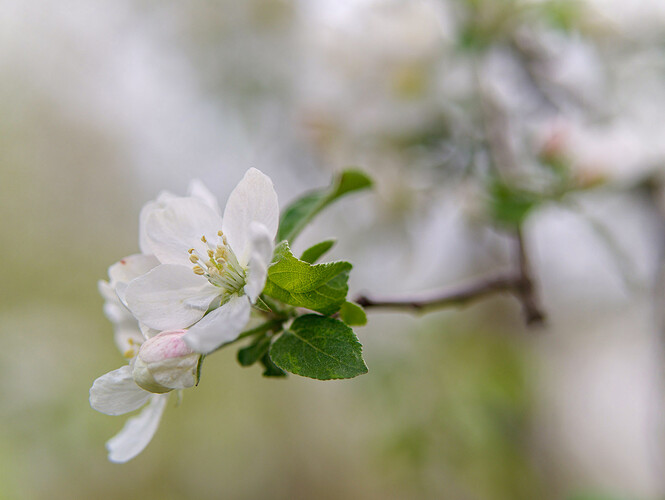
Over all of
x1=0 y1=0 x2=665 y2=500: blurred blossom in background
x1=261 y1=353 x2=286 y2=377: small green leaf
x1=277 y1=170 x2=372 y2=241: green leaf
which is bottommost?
x1=0 y1=0 x2=665 y2=500: blurred blossom in background

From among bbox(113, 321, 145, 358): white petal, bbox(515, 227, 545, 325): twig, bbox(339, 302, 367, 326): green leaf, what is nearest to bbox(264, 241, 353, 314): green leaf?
bbox(339, 302, 367, 326): green leaf

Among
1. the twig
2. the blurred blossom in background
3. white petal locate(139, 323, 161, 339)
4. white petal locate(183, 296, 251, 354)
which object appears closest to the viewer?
white petal locate(183, 296, 251, 354)

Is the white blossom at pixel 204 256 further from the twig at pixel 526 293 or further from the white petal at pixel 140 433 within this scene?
the twig at pixel 526 293

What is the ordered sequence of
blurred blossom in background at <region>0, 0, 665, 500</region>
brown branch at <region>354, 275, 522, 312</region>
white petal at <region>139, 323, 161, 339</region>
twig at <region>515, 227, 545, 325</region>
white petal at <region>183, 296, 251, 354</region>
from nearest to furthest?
white petal at <region>183, 296, 251, 354</region> < white petal at <region>139, 323, 161, 339</region> < brown branch at <region>354, 275, 522, 312</region> < twig at <region>515, 227, 545, 325</region> < blurred blossom in background at <region>0, 0, 665, 500</region>

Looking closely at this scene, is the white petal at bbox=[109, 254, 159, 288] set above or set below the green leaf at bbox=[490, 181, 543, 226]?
above

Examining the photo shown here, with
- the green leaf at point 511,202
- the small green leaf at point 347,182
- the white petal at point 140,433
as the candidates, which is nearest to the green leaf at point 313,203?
the small green leaf at point 347,182

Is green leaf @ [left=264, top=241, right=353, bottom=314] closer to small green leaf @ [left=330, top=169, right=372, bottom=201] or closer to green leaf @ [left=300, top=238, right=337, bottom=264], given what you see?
green leaf @ [left=300, top=238, right=337, bottom=264]

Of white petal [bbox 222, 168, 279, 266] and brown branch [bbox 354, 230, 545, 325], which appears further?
brown branch [bbox 354, 230, 545, 325]
